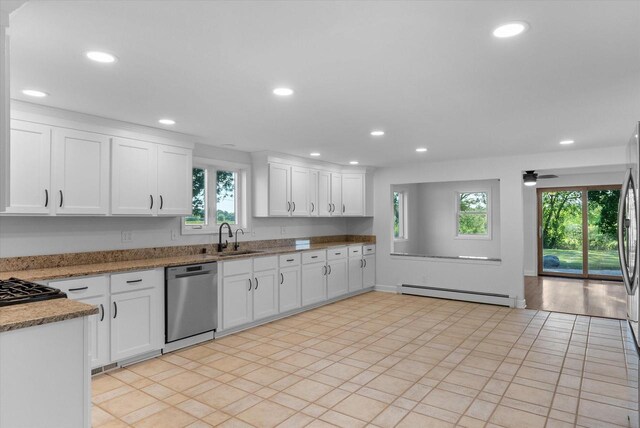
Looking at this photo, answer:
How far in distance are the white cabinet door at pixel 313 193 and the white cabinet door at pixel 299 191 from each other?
0.08 m

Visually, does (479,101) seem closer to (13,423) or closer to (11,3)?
(11,3)

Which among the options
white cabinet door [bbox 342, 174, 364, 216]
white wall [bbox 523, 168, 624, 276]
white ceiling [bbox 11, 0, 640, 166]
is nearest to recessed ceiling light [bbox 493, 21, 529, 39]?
white ceiling [bbox 11, 0, 640, 166]

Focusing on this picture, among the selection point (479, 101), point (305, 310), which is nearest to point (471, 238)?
point (305, 310)

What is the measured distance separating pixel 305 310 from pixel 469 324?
2.27m

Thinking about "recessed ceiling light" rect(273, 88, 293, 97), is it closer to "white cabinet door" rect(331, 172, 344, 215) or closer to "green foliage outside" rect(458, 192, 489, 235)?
"white cabinet door" rect(331, 172, 344, 215)

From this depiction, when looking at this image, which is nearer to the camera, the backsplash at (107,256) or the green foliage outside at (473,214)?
the backsplash at (107,256)

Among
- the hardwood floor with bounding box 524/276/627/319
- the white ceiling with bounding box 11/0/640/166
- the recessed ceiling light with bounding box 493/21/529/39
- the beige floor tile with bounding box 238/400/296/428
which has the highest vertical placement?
the white ceiling with bounding box 11/0/640/166

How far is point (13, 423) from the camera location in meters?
1.55

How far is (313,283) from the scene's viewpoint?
5.82 metres

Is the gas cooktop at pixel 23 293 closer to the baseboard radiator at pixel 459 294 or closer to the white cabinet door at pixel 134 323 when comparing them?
the white cabinet door at pixel 134 323

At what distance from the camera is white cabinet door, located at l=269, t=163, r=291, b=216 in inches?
220

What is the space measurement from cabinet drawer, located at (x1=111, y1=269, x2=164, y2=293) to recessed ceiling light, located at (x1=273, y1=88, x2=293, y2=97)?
6.95 ft

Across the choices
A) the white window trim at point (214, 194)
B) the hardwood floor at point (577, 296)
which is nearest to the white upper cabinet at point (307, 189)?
the white window trim at point (214, 194)

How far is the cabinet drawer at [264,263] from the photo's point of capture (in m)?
4.89
